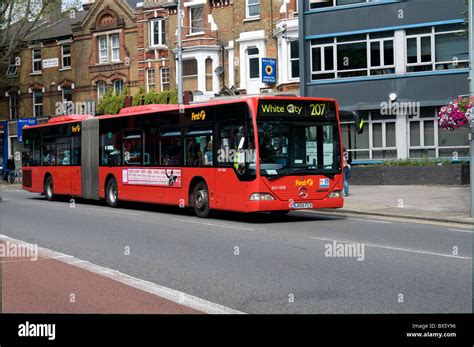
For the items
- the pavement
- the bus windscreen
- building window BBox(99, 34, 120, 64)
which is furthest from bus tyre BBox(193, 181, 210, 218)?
building window BBox(99, 34, 120, 64)

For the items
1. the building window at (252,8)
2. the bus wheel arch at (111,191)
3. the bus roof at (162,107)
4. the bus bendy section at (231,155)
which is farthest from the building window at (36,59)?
the bus wheel arch at (111,191)

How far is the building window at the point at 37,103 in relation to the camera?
2178 inches

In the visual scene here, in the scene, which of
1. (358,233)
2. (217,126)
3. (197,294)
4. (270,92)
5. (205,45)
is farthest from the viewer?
(205,45)

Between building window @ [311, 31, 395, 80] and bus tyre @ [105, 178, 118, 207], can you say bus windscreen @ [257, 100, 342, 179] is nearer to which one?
bus tyre @ [105, 178, 118, 207]

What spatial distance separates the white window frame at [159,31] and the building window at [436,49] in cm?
1794

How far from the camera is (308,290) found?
9.02 meters

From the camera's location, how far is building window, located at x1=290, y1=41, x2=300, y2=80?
3794 centimetres

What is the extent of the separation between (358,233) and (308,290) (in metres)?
6.53

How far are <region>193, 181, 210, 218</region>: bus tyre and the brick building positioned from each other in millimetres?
19190

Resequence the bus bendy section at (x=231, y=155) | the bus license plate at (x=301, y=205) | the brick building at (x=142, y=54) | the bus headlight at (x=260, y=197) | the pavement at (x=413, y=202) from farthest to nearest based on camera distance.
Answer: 1. the brick building at (x=142, y=54)
2. the pavement at (x=413, y=202)
3. the bus license plate at (x=301, y=205)
4. the bus bendy section at (x=231, y=155)
5. the bus headlight at (x=260, y=197)

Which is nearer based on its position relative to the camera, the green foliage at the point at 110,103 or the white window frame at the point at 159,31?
the white window frame at the point at 159,31

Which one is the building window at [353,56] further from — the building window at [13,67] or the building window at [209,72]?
the building window at [13,67]
